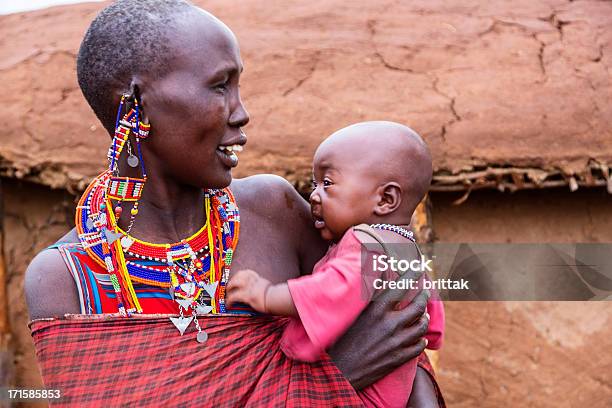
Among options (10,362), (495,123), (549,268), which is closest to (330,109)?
(495,123)

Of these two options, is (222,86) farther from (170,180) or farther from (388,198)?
(388,198)

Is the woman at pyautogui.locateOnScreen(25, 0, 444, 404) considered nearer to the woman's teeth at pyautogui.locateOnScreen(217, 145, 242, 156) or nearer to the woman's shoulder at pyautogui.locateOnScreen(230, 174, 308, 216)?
the woman's teeth at pyautogui.locateOnScreen(217, 145, 242, 156)

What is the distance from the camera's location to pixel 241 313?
250 centimetres

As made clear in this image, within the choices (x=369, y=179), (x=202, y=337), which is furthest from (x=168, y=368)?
(x=369, y=179)

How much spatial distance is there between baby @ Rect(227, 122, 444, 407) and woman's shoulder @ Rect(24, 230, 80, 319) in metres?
0.45

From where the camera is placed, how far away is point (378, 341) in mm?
2400

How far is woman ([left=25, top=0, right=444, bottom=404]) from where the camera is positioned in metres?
2.38

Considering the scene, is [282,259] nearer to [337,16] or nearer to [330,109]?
[330,109]

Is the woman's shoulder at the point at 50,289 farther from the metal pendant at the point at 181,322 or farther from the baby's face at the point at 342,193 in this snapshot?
the baby's face at the point at 342,193

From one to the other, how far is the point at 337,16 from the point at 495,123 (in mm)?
1560

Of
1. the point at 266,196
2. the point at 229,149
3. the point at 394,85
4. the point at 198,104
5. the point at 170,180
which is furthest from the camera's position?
the point at 394,85

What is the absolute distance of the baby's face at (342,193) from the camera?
2510 millimetres

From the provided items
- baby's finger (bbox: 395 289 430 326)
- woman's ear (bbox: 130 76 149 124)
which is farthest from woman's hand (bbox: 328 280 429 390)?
woman's ear (bbox: 130 76 149 124)

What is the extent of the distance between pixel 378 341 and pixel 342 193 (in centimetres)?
44
